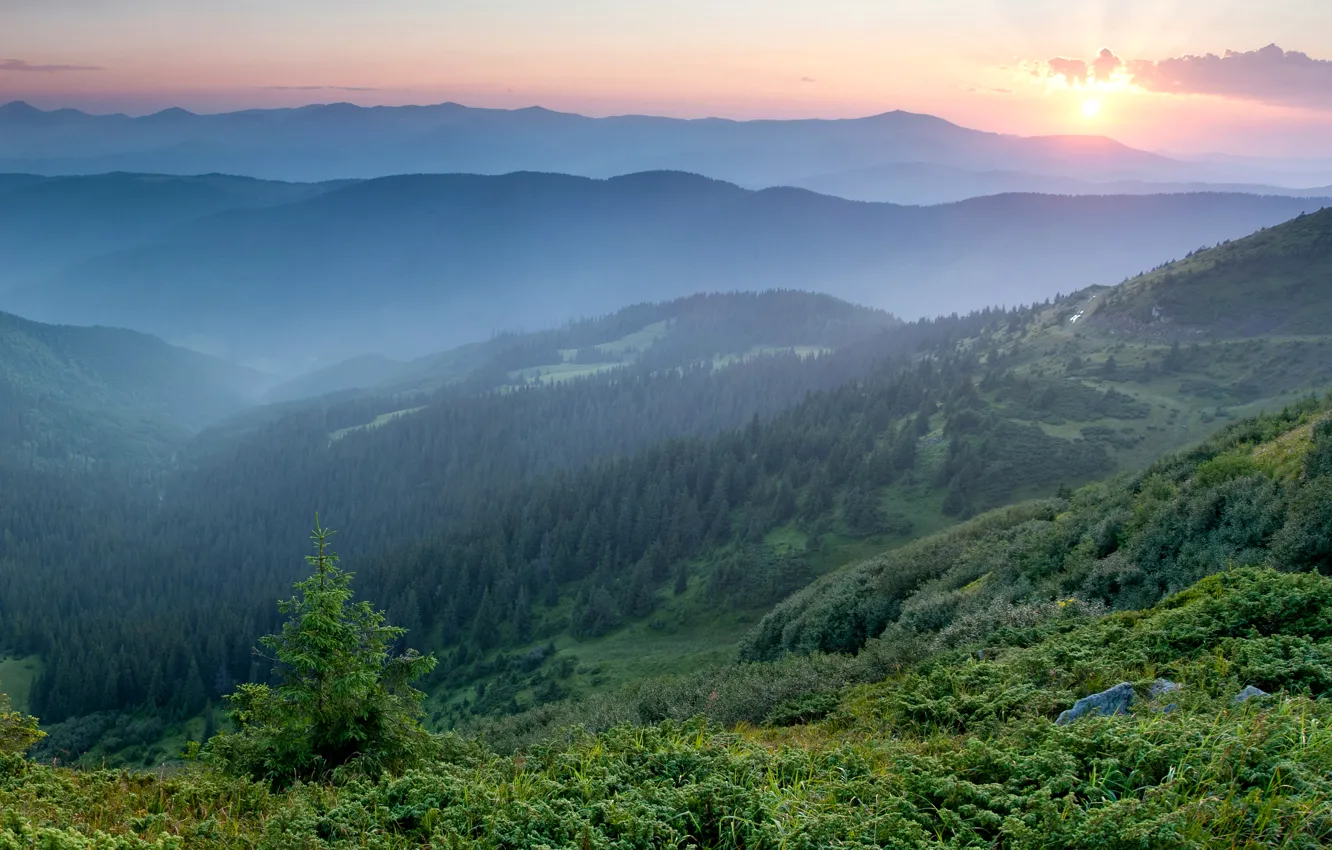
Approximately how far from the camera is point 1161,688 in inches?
444

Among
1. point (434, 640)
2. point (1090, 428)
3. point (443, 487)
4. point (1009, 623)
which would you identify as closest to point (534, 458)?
point (443, 487)

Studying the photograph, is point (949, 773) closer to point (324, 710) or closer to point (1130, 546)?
point (324, 710)

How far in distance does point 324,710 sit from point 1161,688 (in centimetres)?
1477

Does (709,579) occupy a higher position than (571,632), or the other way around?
(709,579)

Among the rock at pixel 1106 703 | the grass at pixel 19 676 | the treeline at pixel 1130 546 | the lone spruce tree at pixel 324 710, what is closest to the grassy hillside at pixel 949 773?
the rock at pixel 1106 703

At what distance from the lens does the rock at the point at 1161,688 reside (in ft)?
36.1

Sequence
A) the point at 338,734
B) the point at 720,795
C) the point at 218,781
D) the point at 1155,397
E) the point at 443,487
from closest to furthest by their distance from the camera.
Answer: the point at 720,795 < the point at 218,781 < the point at 338,734 < the point at 1155,397 < the point at 443,487

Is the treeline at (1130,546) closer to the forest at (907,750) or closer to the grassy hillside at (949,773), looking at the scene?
the forest at (907,750)

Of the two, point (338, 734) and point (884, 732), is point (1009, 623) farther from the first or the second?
point (338, 734)

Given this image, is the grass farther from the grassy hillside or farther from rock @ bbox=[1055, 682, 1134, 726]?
rock @ bbox=[1055, 682, 1134, 726]

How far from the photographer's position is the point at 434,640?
107500 millimetres

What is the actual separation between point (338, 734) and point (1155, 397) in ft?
363

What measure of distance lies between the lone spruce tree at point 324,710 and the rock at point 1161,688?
1287cm

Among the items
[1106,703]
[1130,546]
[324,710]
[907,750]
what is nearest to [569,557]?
[1130,546]
